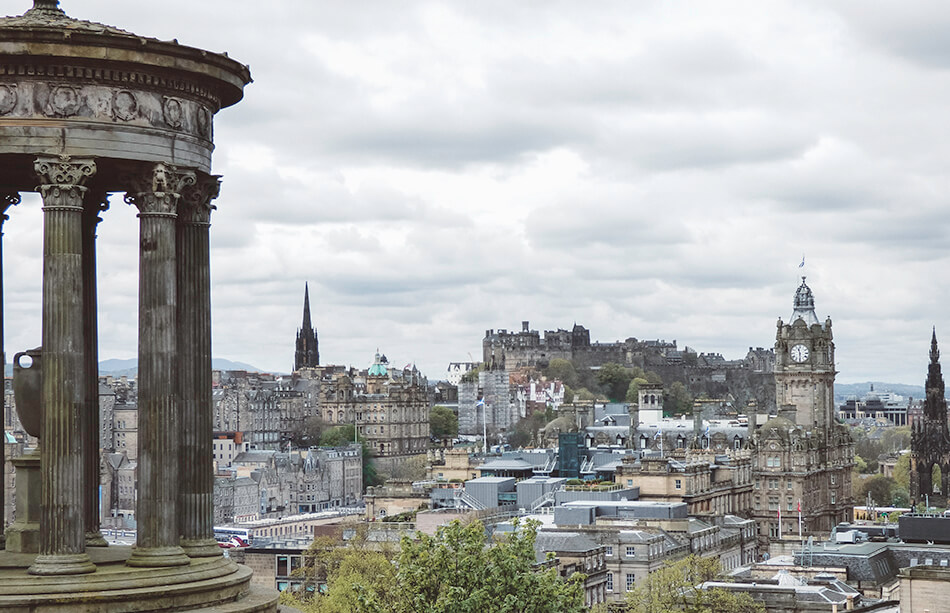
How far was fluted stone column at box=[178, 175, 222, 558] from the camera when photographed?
855 inches

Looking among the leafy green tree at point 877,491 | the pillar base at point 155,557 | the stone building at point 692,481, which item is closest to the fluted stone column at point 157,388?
the pillar base at point 155,557

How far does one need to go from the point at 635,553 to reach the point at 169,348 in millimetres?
73418

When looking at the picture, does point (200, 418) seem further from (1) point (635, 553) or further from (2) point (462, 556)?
(1) point (635, 553)

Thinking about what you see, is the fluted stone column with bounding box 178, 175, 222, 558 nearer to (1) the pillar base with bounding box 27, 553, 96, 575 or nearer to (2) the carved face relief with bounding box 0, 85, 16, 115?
(1) the pillar base with bounding box 27, 553, 96, 575

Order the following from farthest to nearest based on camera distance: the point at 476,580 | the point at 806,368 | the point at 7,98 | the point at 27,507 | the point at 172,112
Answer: the point at 806,368 < the point at 476,580 < the point at 27,507 < the point at 172,112 < the point at 7,98

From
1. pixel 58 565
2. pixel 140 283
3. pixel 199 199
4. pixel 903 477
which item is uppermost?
pixel 199 199

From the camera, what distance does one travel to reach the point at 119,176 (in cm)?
2181

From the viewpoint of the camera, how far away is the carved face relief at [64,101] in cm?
2050

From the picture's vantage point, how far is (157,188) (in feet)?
68.9

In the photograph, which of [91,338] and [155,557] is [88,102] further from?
[155,557]

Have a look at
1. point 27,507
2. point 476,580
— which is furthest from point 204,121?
point 476,580

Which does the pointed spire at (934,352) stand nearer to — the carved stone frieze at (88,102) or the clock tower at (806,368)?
the clock tower at (806,368)

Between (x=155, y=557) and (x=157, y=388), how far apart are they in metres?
2.12

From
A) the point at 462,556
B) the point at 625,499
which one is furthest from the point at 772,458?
the point at 462,556
